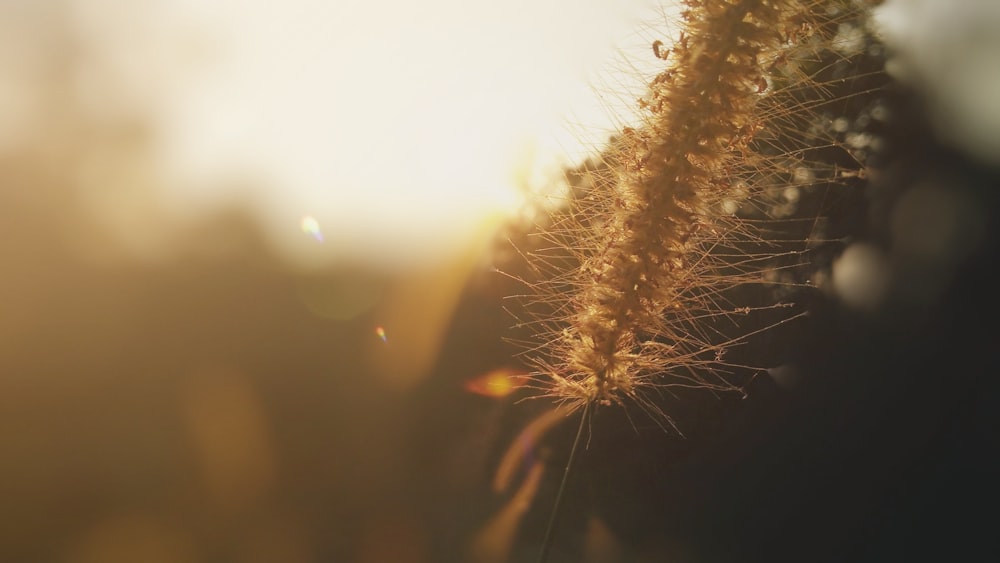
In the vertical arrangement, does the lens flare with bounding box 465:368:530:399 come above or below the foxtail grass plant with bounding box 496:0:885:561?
below

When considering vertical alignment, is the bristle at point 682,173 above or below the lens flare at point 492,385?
above

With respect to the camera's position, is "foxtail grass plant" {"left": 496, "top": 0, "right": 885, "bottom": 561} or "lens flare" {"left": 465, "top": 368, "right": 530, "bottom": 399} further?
"lens flare" {"left": 465, "top": 368, "right": 530, "bottom": 399}

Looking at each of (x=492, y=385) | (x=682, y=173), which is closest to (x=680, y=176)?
(x=682, y=173)

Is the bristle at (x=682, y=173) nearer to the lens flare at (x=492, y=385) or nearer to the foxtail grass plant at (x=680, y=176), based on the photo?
the foxtail grass plant at (x=680, y=176)

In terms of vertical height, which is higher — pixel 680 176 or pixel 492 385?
pixel 680 176

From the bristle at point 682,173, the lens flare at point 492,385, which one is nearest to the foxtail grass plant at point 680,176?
the bristle at point 682,173

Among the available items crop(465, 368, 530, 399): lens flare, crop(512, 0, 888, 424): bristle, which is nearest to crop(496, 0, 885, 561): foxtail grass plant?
crop(512, 0, 888, 424): bristle

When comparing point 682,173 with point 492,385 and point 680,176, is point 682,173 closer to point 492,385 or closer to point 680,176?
point 680,176

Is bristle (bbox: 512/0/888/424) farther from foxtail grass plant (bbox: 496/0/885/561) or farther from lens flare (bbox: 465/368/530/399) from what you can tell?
lens flare (bbox: 465/368/530/399)

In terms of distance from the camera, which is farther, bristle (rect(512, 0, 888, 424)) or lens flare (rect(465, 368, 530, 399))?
lens flare (rect(465, 368, 530, 399))

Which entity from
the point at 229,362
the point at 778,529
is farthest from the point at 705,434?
the point at 229,362

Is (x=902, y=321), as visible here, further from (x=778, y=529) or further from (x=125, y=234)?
(x=125, y=234)

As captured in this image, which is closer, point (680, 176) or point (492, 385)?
point (680, 176)
